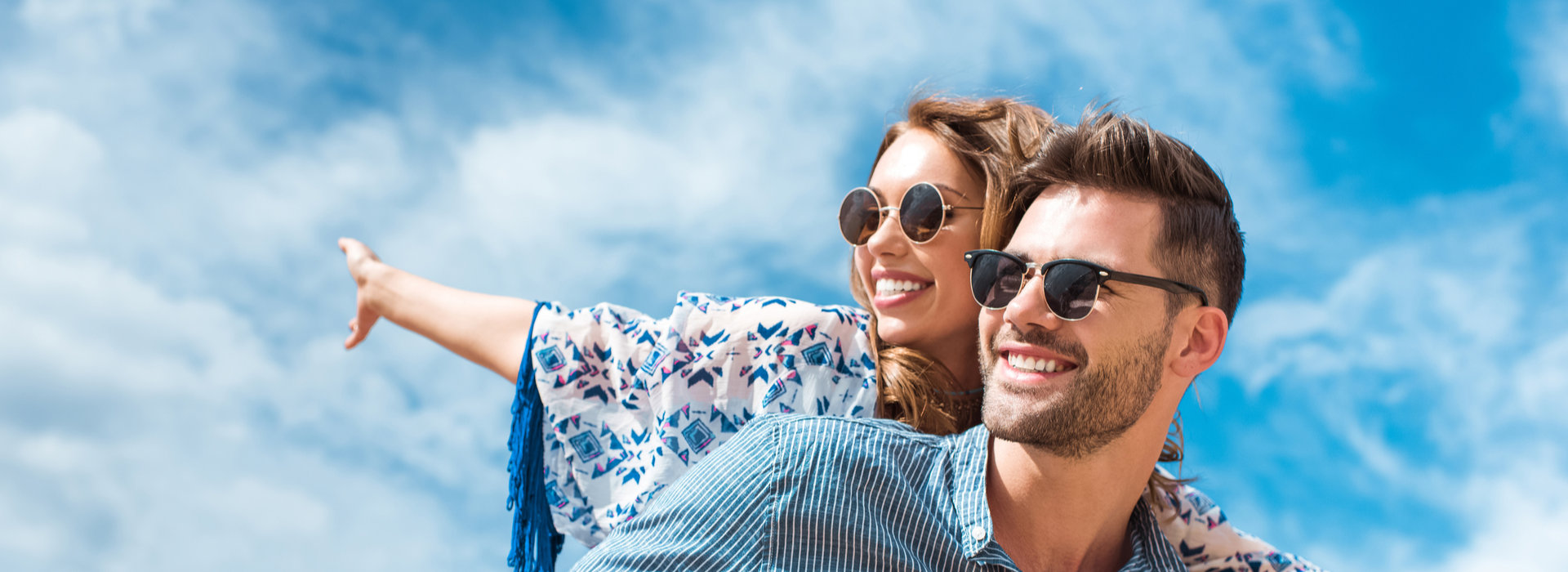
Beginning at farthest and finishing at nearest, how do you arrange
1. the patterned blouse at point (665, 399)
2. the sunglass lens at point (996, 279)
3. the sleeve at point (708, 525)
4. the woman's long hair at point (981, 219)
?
the patterned blouse at point (665, 399) → the woman's long hair at point (981, 219) → the sunglass lens at point (996, 279) → the sleeve at point (708, 525)

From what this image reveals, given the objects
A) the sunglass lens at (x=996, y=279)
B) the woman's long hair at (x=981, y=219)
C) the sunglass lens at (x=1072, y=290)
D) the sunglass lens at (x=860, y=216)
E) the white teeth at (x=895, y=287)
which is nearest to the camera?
the sunglass lens at (x=1072, y=290)

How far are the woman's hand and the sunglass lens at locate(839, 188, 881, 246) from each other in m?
2.66

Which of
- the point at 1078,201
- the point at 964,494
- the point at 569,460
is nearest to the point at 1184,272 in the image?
the point at 1078,201

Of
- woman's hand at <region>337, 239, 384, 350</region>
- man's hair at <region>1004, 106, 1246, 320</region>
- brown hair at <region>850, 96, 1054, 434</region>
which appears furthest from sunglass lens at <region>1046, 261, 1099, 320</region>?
woman's hand at <region>337, 239, 384, 350</region>

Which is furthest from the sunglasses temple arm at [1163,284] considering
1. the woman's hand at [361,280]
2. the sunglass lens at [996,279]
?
the woman's hand at [361,280]

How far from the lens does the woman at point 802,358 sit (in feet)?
12.4

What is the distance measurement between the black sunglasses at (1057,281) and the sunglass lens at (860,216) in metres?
1.02

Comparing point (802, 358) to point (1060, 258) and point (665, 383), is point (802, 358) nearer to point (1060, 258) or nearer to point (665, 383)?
point (665, 383)

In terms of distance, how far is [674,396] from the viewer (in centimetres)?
396

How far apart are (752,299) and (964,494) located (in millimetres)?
1475

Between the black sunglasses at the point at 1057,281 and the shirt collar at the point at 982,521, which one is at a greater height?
the black sunglasses at the point at 1057,281

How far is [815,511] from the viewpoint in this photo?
2619 mm

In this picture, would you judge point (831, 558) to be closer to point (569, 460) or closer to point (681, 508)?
point (681, 508)

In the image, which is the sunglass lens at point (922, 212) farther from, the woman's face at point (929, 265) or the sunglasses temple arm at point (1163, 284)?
the sunglasses temple arm at point (1163, 284)
